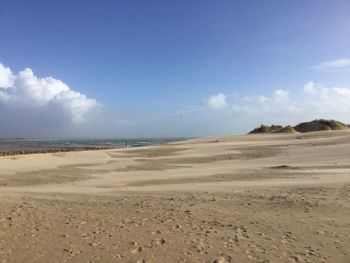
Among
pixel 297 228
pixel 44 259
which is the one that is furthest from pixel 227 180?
pixel 44 259

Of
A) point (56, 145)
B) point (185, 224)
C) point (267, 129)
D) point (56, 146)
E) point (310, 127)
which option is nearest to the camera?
point (185, 224)

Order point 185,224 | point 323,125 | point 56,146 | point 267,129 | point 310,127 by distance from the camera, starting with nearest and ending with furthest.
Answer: point 185,224 → point 323,125 → point 310,127 → point 56,146 → point 267,129

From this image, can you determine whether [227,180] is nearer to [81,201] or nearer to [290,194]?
[290,194]

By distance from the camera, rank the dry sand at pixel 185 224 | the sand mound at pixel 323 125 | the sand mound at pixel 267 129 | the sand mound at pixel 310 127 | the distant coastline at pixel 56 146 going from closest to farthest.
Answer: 1. the dry sand at pixel 185 224
2. the distant coastline at pixel 56 146
3. the sand mound at pixel 323 125
4. the sand mound at pixel 310 127
5. the sand mound at pixel 267 129

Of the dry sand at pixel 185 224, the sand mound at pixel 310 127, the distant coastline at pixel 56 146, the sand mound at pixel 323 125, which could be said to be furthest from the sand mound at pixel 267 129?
the dry sand at pixel 185 224

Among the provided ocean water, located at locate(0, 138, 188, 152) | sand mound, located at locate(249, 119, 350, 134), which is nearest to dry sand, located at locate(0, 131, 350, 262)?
ocean water, located at locate(0, 138, 188, 152)

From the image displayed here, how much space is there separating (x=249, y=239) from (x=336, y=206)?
3.85m

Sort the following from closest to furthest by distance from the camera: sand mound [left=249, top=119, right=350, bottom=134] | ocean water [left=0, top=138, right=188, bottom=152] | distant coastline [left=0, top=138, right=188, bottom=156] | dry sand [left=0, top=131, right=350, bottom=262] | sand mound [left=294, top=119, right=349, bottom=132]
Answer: dry sand [left=0, top=131, right=350, bottom=262], distant coastline [left=0, top=138, right=188, bottom=156], ocean water [left=0, top=138, right=188, bottom=152], sand mound [left=294, top=119, right=349, bottom=132], sand mound [left=249, top=119, right=350, bottom=134]

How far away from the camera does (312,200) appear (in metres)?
12.0

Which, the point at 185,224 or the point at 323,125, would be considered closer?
the point at 185,224

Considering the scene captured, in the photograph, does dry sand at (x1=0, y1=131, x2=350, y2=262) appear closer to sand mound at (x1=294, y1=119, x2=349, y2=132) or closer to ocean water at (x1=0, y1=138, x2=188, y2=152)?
ocean water at (x1=0, y1=138, x2=188, y2=152)

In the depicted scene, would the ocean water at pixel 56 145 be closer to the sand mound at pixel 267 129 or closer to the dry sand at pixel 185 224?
the sand mound at pixel 267 129

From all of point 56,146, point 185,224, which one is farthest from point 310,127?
point 185,224

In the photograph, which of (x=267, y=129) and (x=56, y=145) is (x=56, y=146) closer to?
(x=56, y=145)
